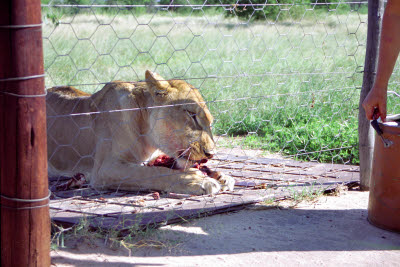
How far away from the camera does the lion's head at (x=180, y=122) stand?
4.01 meters

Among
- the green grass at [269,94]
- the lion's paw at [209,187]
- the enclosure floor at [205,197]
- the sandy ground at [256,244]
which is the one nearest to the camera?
the sandy ground at [256,244]

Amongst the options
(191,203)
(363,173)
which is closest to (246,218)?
(191,203)

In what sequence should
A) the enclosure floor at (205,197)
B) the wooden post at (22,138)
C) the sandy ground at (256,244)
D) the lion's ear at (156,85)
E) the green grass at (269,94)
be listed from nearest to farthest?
the wooden post at (22,138), the sandy ground at (256,244), the enclosure floor at (205,197), the lion's ear at (156,85), the green grass at (269,94)

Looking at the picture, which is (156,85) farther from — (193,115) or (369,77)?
(369,77)

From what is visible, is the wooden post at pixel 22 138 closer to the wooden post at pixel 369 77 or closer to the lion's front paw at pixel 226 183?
the lion's front paw at pixel 226 183

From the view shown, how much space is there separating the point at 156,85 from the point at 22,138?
205cm

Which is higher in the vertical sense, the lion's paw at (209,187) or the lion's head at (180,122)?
the lion's head at (180,122)

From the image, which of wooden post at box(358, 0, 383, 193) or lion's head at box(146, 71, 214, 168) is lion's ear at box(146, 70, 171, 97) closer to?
lion's head at box(146, 71, 214, 168)

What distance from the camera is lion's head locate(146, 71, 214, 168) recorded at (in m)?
4.01

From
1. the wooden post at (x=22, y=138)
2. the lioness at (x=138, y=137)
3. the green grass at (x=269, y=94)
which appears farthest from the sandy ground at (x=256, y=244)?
the green grass at (x=269, y=94)

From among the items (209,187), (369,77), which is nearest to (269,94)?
(369,77)

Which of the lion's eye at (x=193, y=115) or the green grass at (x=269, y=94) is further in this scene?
the green grass at (x=269, y=94)

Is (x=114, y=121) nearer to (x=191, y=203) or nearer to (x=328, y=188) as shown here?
(x=191, y=203)

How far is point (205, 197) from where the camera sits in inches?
149
